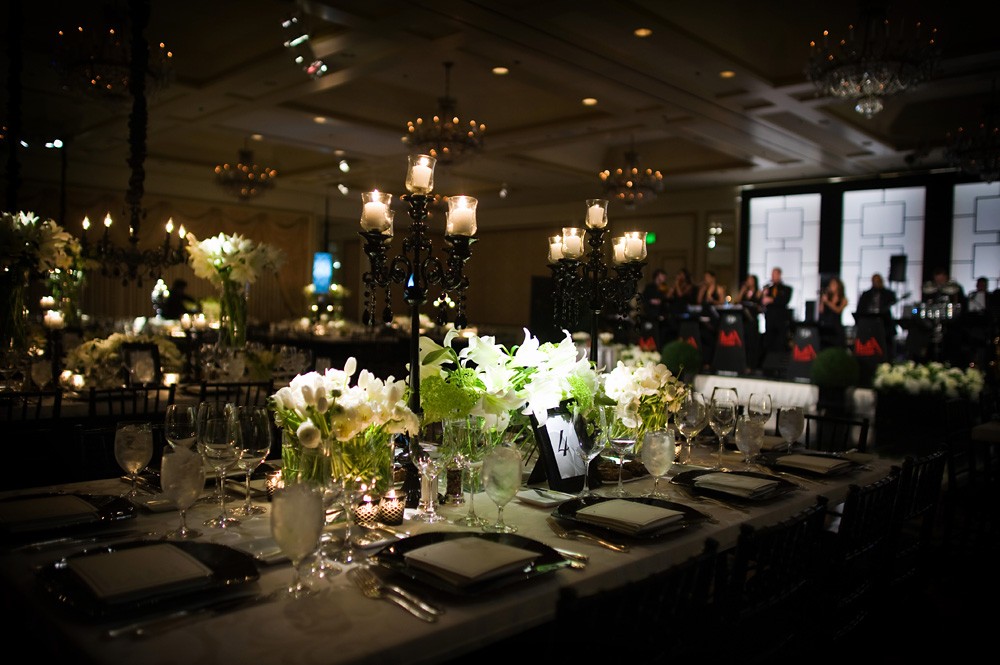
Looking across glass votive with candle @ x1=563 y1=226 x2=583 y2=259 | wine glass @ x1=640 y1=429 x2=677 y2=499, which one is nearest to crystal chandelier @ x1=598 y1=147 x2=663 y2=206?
glass votive with candle @ x1=563 y1=226 x2=583 y2=259

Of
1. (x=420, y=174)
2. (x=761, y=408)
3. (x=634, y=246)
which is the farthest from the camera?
(x=634, y=246)

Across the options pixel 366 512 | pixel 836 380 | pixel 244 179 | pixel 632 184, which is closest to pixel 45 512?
pixel 366 512

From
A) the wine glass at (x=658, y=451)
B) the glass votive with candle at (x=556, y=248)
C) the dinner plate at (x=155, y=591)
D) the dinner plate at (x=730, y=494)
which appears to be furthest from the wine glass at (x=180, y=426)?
the glass votive with candle at (x=556, y=248)

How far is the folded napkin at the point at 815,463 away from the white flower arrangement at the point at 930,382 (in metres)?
4.15

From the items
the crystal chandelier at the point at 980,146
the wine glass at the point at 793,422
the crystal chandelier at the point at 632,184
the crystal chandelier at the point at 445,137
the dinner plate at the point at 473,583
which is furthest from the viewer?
the crystal chandelier at the point at 632,184

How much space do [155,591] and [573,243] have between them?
208 centimetres

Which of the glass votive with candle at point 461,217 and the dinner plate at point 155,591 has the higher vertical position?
the glass votive with candle at point 461,217

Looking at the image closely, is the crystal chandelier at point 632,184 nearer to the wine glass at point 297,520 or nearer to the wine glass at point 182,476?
the wine glass at point 182,476

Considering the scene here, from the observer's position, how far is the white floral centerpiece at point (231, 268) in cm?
396

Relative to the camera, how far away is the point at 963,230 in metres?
11.8

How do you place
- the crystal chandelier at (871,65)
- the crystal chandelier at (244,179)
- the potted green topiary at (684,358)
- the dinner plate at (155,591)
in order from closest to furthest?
1. the dinner plate at (155,591)
2. the crystal chandelier at (871,65)
3. the potted green topiary at (684,358)
4. the crystal chandelier at (244,179)

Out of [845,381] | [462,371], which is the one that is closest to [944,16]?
[845,381]

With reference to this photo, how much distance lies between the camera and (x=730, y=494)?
215 centimetres

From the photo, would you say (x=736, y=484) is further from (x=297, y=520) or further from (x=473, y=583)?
(x=297, y=520)
